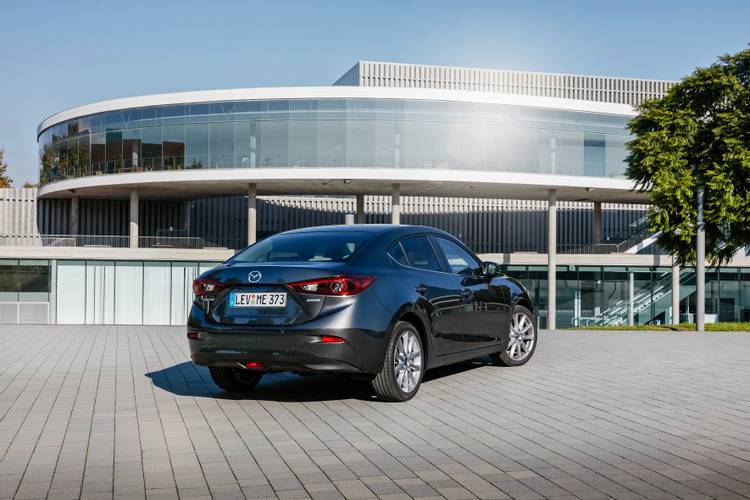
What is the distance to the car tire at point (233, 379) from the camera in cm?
802

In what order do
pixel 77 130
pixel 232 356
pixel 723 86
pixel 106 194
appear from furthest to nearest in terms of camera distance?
pixel 106 194 → pixel 77 130 → pixel 723 86 → pixel 232 356

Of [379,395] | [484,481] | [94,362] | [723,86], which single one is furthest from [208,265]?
[484,481]

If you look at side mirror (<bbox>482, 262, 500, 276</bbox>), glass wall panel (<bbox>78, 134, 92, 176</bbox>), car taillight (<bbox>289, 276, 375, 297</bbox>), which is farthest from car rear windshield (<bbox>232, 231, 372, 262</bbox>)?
glass wall panel (<bbox>78, 134, 92, 176</bbox>)

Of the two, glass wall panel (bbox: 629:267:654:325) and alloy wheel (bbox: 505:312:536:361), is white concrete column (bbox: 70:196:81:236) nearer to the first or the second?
glass wall panel (bbox: 629:267:654:325)

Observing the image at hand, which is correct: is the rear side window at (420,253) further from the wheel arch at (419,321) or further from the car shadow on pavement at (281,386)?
the car shadow on pavement at (281,386)

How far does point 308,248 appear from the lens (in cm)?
782

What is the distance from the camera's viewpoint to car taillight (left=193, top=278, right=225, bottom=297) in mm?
7363

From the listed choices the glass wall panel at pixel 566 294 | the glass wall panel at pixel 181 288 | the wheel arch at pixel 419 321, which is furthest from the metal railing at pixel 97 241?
the wheel arch at pixel 419 321

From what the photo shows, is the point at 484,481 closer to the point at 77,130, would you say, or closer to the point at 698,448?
the point at 698,448

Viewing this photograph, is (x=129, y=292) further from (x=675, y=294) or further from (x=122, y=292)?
(x=675, y=294)

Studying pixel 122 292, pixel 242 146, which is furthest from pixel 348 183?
pixel 122 292

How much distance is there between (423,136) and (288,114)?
20.3 feet

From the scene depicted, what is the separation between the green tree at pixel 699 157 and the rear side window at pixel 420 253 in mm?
18077

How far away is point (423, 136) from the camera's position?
129 feet
